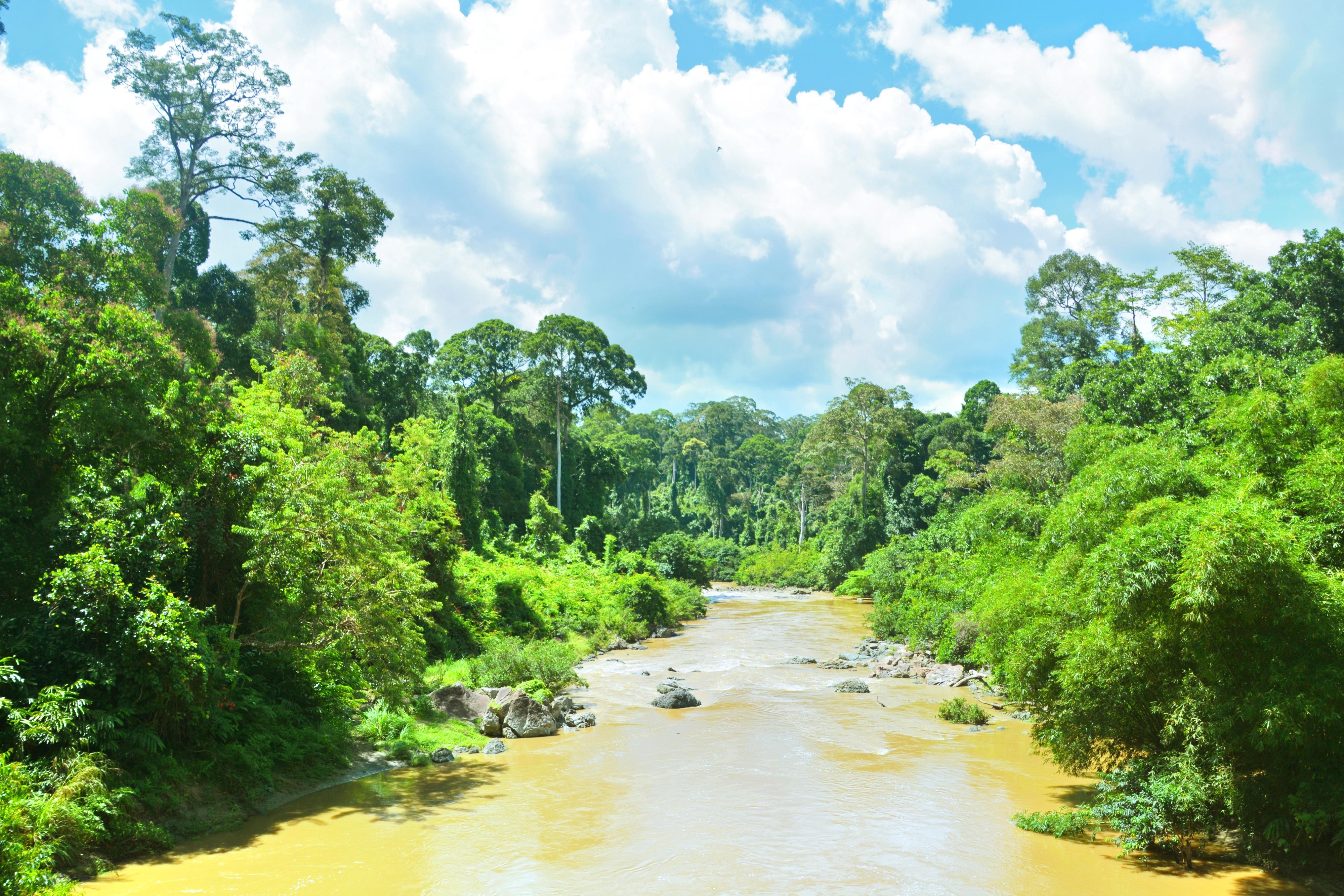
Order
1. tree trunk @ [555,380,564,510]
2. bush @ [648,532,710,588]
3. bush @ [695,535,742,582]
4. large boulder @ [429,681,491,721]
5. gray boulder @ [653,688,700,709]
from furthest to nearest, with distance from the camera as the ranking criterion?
bush @ [695,535,742,582] → bush @ [648,532,710,588] → tree trunk @ [555,380,564,510] → gray boulder @ [653,688,700,709] → large boulder @ [429,681,491,721]

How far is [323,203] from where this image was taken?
34.0 meters

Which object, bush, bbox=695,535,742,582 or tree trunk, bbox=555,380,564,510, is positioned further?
bush, bbox=695,535,742,582

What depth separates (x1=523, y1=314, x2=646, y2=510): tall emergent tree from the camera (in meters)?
48.2

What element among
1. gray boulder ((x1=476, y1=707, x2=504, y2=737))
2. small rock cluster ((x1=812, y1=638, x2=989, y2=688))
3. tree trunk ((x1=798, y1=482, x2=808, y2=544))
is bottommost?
small rock cluster ((x1=812, y1=638, x2=989, y2=688))

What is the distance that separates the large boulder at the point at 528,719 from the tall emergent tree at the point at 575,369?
30.5 metres

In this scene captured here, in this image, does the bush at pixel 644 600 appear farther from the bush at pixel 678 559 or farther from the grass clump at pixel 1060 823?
the grass clump at pixel 1060 823

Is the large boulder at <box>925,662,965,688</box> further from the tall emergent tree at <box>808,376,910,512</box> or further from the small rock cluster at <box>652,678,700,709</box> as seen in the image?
the tall emergent tree at <box>808,376,910,512</box>

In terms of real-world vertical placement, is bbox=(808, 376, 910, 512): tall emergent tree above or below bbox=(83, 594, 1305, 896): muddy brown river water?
above

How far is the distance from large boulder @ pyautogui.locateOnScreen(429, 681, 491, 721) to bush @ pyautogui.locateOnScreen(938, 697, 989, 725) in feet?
33.1

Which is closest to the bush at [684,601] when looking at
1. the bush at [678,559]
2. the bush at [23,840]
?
the bush at [678,559]

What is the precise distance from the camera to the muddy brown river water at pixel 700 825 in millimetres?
8680

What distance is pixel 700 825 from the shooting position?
10.8 meters

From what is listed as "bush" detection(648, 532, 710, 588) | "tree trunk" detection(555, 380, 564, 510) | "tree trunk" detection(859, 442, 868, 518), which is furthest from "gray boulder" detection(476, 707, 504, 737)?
"tree trunk" detection(859, 442, 868, 518)

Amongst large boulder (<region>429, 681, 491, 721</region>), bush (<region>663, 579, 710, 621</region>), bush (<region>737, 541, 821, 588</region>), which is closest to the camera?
large boulder (<region>429, 681, 491, 721</region>)
